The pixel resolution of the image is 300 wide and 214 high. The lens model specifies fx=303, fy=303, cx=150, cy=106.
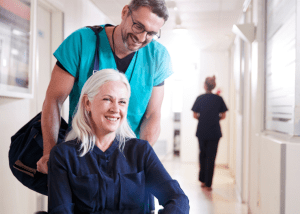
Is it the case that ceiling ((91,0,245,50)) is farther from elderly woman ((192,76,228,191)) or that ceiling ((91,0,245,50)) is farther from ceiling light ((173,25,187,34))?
elderly woman ((192,76,228,191))

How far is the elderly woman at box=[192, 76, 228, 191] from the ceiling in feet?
2.97

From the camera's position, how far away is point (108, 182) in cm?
111

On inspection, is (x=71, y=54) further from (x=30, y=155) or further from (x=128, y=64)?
(x=30, y=155)

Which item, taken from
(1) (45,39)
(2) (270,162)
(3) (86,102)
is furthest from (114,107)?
(1) (45,39)

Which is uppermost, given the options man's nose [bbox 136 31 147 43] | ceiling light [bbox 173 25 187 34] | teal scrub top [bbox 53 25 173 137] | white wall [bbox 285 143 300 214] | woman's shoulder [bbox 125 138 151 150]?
ceiling light [bbox 173 25 187 34]

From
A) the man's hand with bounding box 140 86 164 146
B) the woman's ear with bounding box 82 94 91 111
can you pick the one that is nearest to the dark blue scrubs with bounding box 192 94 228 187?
the man's hand with bounding box 140 86 164 146

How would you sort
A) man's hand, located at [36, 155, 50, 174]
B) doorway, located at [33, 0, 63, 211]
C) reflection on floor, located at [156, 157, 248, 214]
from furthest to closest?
reflection on floor, located at [156, 157, 248, 214], doorway, located at [33, 0, 63, 211], man's hand, located at [36, 155, 50, 174]

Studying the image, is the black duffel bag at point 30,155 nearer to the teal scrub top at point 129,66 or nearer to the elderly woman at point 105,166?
the teal scrub top at point 129,66

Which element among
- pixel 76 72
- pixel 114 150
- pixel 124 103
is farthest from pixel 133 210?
pixel 76 72

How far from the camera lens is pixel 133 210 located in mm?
1130

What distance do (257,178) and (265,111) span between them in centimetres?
60

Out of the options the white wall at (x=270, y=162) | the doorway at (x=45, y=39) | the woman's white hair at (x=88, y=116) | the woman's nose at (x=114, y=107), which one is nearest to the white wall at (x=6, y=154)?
the doorway at (x=45, y=39)

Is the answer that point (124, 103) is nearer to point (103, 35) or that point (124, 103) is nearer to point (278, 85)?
point (103, 35)

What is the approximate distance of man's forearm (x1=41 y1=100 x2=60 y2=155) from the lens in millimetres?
1222
